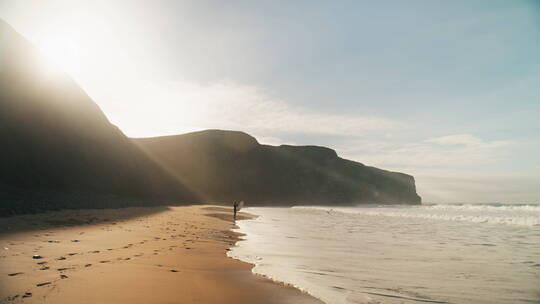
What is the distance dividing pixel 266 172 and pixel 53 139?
272 feet

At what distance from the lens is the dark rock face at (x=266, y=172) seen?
107 metres

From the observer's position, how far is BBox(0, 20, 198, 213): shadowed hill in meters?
30.3

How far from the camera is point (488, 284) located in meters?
4.89

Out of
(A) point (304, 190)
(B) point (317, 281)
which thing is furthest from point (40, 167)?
(A) point (304, 190)

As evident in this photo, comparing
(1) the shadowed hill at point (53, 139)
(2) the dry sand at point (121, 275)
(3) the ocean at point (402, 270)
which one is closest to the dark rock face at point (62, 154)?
(1) the shadowed hill at point (53, 139)

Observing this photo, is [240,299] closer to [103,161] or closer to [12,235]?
[12,235]

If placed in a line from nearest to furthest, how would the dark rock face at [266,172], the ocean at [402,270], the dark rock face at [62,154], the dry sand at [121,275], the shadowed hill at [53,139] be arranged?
the dry sand at [121,275] < the ocean at [402,270] < the dark rock face at [62,154] < the shadowed hill at [53,139] < the dark rock face at [266,172]

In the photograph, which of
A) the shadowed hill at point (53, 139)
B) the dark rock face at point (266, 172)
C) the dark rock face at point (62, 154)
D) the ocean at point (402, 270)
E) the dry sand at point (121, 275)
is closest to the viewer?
the dry sand at point (121, 275)

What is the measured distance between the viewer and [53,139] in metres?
35.8

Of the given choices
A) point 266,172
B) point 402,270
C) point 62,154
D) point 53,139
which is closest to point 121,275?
point 402,270

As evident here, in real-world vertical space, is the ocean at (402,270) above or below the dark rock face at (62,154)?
below

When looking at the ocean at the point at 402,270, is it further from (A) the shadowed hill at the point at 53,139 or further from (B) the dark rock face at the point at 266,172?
(B) the dark rock face at the point at 266,172

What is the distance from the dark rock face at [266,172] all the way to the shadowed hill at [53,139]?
56.9 metres

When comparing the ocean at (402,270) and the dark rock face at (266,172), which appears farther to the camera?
the dark rock face at (266,172)
